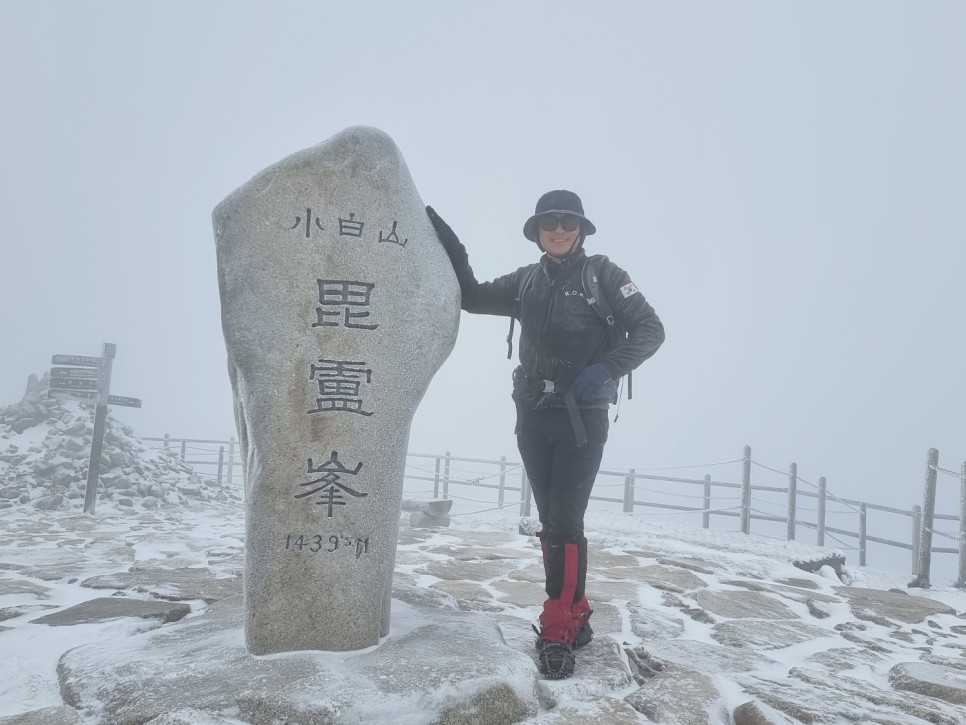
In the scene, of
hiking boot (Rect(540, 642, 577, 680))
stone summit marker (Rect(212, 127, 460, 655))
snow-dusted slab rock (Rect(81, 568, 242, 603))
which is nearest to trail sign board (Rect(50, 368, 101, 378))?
snow-dusted slab rock (Rect(81, 568, 242, 603))

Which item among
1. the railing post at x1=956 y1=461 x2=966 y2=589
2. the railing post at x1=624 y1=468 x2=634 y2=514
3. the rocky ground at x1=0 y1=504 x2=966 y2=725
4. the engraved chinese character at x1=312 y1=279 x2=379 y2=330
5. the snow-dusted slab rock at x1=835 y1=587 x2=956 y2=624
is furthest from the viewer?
the railing post at x1=624 y1=468 x2=634 y2=514

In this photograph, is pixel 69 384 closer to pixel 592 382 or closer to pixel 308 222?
pixel 308 222

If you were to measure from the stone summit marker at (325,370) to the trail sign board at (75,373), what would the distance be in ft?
29.0

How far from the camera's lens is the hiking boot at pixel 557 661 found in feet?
7.33

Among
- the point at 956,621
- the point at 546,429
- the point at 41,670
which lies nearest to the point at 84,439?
the point at 41,670

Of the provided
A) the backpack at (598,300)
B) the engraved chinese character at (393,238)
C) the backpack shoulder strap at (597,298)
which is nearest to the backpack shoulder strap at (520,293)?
the backpack at (598,300)

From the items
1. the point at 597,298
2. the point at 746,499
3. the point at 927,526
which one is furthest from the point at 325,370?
the point at 746,499

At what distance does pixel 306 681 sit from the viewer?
6.26 feet

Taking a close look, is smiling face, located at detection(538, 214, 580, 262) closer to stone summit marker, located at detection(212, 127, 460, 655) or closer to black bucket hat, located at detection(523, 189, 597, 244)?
black bucket hat, located at detection(523, 189, 597, 244)

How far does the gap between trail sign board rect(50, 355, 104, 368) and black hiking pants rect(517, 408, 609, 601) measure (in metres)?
9.44

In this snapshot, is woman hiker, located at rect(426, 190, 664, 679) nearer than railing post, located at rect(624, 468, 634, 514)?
Yes

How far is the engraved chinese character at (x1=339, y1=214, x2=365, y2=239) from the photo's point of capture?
2.57 metres

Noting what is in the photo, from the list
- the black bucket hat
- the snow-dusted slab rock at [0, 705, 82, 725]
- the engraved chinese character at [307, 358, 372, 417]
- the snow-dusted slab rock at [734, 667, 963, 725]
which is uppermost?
the black bucket hat

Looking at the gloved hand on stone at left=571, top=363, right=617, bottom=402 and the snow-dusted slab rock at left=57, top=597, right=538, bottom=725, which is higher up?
the gloved hand on stone at left=571, top=363, right=617, bottom=402
